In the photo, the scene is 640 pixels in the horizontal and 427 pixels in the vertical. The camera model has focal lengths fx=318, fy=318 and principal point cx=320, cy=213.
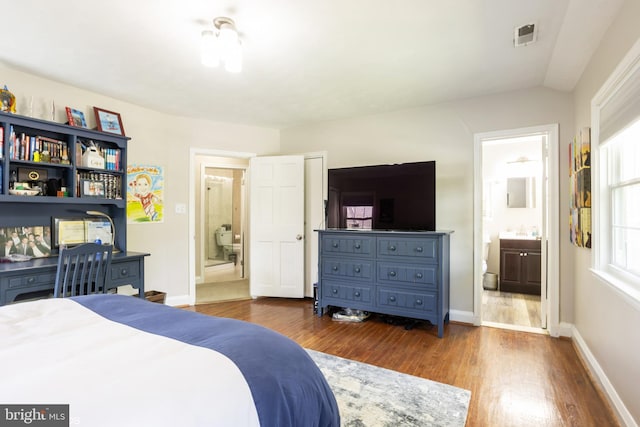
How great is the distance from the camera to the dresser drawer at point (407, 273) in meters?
3.06

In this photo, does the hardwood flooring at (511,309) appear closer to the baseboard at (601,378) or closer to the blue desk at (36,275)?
the baseboard at (601,378)

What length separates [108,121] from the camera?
3.29 meters

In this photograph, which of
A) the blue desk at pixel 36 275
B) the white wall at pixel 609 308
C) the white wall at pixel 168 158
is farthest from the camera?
the white wall at pixel 168 158

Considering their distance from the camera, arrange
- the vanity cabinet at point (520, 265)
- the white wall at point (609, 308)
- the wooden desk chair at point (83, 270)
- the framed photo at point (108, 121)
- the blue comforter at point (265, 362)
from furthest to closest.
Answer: the vanity cabinet at point (520, 265) → the framed photo at point (108, 121) → the wooden desk chair at point (83, 270) → the white wall at point (609, 308) → the blue comforter at point (265, 362)

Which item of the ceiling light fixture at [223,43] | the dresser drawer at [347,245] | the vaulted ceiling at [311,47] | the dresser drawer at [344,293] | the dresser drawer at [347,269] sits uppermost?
the vaulted ceiling at [311,47]

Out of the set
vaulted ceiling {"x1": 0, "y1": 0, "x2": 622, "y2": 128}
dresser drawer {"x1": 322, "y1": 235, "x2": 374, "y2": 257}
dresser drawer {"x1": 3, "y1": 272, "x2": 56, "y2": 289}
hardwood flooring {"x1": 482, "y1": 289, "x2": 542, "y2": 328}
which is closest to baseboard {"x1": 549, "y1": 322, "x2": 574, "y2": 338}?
hardwood flooring {"x1": 482, "y1": 289, "x2": 542, "y2": 328}

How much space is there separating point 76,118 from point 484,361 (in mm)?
4218

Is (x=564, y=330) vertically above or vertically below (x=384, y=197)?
below

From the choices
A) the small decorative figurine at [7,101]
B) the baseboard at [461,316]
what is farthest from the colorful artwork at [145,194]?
the baseboard at [461,316]

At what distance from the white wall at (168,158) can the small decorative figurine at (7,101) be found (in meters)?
0.63

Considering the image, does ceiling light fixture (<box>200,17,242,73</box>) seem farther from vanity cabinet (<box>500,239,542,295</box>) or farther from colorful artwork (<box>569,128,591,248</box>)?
vanity cabinet (<box>500,239,542,295</box>)

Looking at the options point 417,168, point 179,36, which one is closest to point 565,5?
point 417,168

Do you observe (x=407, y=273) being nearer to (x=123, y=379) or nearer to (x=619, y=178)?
(x=619, y=178)

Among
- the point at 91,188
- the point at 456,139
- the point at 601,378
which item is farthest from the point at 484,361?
the point at 91,188
